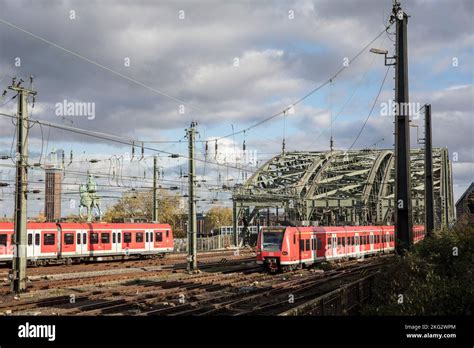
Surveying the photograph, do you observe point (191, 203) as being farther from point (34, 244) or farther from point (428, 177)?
point (428, 177)

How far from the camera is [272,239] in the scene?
31.5 metres

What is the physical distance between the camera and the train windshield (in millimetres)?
31281

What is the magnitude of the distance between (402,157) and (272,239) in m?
10.2

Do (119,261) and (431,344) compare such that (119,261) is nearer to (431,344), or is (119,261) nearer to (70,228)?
(70,228)

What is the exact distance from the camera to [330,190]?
9862 centimetres

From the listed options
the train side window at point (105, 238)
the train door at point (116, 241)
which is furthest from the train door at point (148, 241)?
the train side window at point (105, 238)

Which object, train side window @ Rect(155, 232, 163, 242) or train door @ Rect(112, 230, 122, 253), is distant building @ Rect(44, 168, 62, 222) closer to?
train door @ Rect(112, 230, 122, 253)

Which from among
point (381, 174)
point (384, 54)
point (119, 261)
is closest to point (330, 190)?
point (381, 174)

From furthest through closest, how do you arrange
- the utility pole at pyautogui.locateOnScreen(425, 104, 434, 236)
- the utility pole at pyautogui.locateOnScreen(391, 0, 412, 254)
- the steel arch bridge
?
the steel arch bridge
the utility pole at pyautogui.locateOnScreen(425, 104, 434, 236)
the utility pole at pyautogui.locateOnScreen(391, 0, 412, 254)

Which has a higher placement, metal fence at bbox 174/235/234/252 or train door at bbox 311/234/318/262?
train door at bbox 311/234/318/262

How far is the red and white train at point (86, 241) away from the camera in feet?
118

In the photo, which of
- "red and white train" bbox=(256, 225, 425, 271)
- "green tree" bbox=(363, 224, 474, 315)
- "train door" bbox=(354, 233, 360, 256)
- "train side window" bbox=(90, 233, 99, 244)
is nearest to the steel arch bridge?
"train door" bbox=(354, 233, 360, 256)

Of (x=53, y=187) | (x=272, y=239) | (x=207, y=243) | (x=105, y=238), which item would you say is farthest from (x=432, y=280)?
(x=53, y=187)

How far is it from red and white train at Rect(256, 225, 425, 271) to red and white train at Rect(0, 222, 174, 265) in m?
15.0
